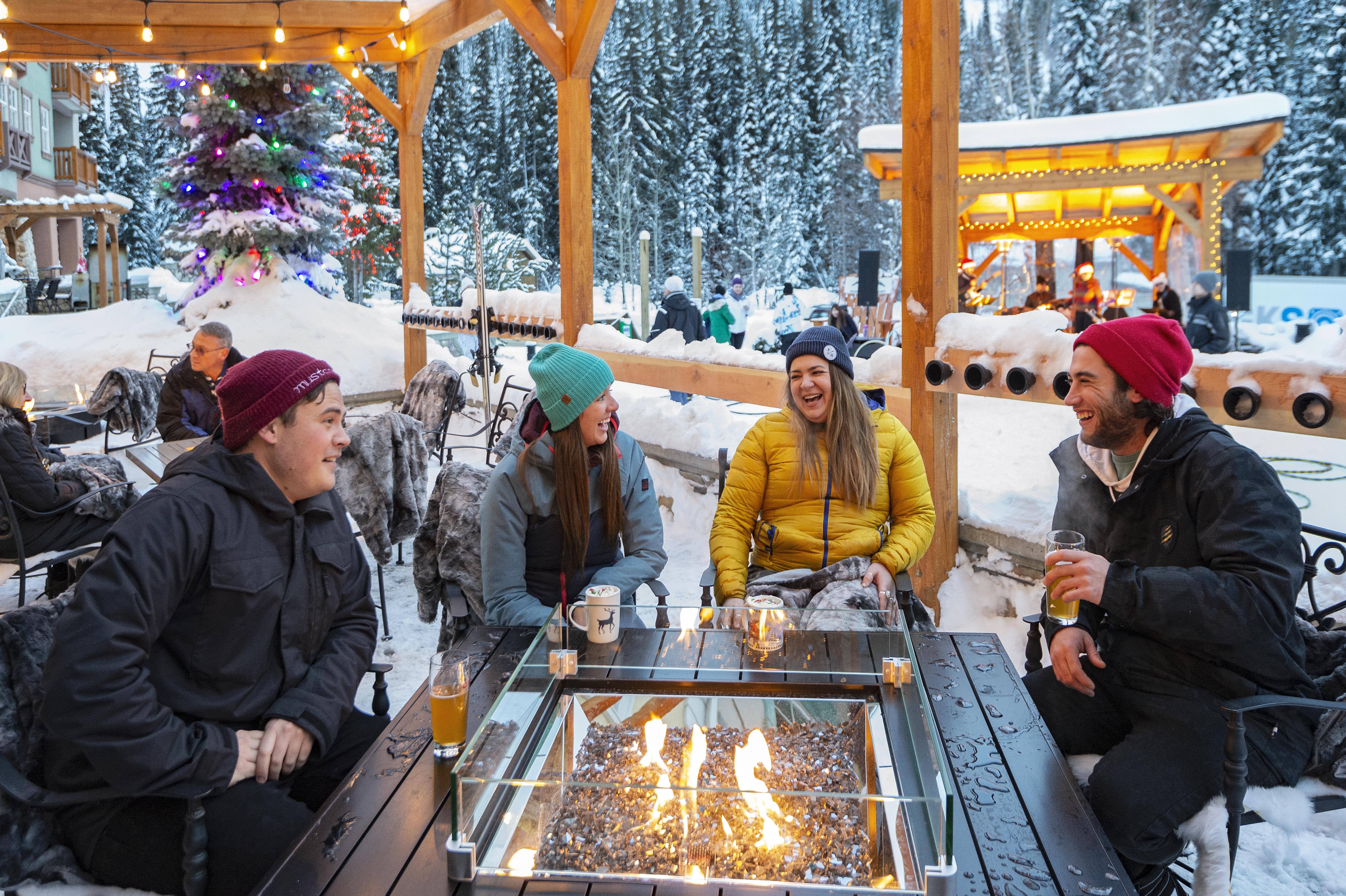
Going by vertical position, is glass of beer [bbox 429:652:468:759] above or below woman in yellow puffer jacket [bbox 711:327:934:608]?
below

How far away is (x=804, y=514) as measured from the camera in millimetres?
2971

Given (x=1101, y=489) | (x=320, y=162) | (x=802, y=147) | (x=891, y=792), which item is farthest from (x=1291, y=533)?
(x=802, y=147)

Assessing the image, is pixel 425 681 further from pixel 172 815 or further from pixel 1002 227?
pixel 1002 227

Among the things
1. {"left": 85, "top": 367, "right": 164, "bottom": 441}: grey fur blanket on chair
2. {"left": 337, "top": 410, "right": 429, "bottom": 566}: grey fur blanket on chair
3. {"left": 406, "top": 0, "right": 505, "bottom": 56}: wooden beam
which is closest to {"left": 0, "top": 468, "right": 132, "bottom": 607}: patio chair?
{"left": 337, "top": 410, "right": 429, "bottom": 566}: grey fur blanket on chair

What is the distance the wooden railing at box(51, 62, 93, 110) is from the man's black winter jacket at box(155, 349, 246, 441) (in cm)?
2290

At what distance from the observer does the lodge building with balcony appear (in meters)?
18.9

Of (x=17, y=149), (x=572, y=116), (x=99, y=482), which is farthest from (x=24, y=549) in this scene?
(x=17, y=149)

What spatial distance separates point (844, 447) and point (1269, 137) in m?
11.0

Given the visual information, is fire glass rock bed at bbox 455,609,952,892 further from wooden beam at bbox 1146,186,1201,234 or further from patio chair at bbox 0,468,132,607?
wooden beam at bbox 1146,186,1201,234

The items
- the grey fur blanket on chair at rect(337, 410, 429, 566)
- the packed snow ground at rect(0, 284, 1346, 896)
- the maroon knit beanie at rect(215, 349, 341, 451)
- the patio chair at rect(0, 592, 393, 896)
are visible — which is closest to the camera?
the patio chair at rect(0, 592, 393, 896)

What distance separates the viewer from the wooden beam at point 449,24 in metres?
7.67

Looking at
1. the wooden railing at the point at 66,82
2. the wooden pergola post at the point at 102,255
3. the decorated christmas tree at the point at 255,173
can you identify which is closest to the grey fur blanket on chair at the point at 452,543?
the decorated christmas tree at the point at 255,173

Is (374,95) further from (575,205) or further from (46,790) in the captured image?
(46,790)

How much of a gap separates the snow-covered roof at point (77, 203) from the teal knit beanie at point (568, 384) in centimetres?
1778
